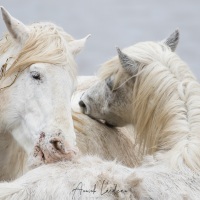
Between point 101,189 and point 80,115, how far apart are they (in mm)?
1905

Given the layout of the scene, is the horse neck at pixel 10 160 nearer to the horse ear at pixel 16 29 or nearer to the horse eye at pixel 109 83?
the horse ear at pixel 16 29

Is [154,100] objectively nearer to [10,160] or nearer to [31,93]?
[31,93]

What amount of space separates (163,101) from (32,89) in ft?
2.44

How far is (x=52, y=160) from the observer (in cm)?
282

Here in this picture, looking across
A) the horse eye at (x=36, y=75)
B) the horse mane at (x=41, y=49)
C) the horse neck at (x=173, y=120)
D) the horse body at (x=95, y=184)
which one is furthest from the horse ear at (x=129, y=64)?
the horse body at (x=95, y=184)

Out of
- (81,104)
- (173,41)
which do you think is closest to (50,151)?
(81,104)

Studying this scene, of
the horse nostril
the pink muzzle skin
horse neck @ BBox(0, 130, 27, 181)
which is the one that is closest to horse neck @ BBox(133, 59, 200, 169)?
the pink muzzle skin

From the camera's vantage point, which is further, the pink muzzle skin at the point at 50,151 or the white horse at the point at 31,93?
the white horse at the point at 31,93

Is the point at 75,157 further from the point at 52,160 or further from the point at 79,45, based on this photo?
the point at 79,45

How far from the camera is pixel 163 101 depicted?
3432 millimetres

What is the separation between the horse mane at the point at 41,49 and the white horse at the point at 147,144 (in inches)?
14.7

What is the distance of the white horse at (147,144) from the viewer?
234cm

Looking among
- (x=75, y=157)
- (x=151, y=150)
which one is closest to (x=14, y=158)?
(x=151, y=150)

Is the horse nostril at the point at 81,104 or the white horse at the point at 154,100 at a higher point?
the white horse at the point at 154,100
